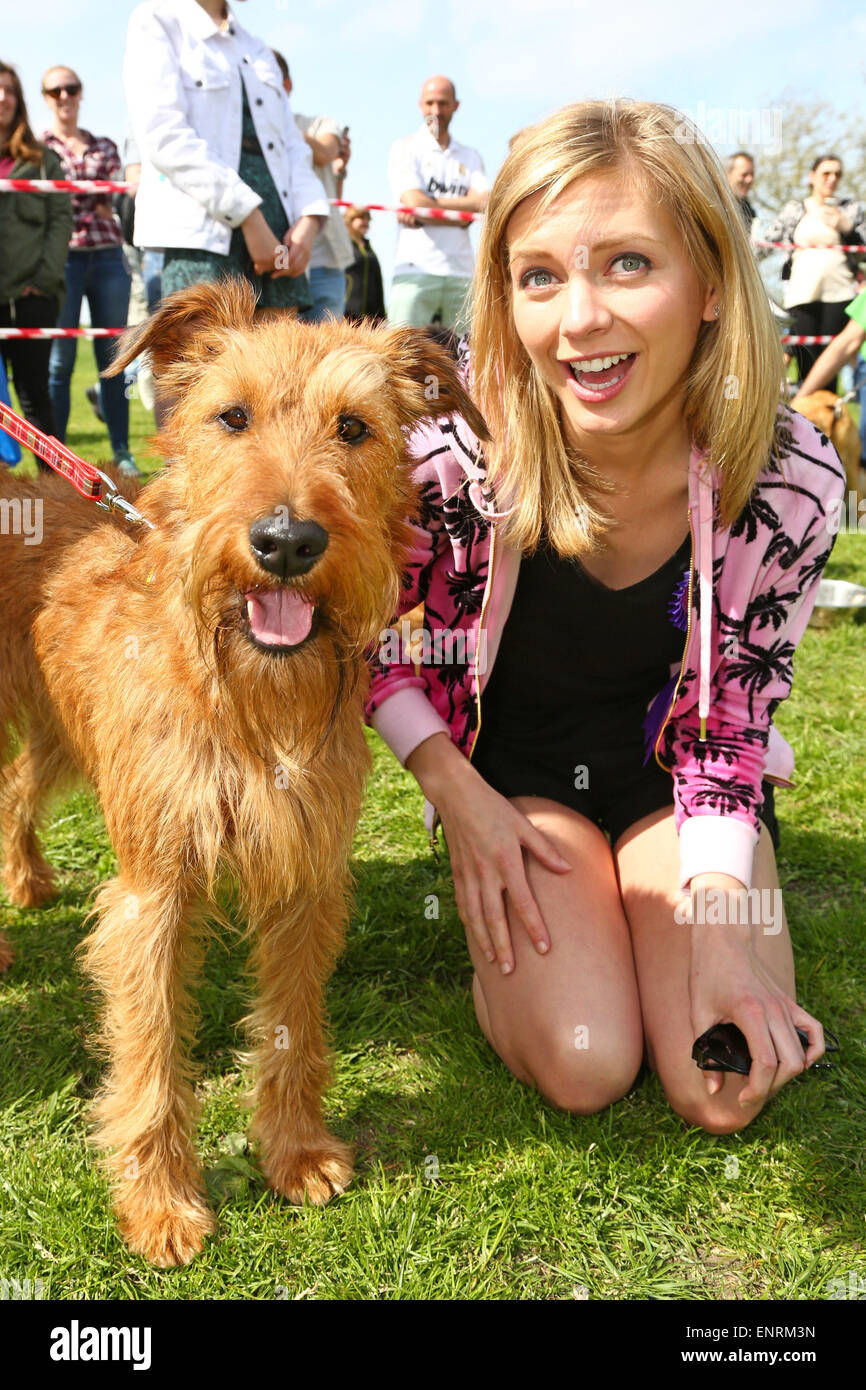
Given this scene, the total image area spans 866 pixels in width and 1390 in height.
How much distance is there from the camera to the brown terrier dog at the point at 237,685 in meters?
2.23

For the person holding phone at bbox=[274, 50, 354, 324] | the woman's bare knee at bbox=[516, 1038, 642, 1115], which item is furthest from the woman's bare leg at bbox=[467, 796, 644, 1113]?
the person holding phone at bbox=[274, 50, 354, 324]

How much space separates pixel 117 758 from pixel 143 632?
0.32m

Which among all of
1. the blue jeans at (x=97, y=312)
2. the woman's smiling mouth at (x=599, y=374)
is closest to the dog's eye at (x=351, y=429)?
the woman's smiling mouth at (x=599, y=374)

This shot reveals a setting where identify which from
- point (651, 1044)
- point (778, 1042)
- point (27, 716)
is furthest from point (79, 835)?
point (778, 1042)

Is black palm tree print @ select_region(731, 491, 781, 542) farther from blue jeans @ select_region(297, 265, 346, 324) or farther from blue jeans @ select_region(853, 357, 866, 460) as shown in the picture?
blue jeans @ select_region(297, 265, 346, 324)

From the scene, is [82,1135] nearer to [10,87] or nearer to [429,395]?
[429,395]

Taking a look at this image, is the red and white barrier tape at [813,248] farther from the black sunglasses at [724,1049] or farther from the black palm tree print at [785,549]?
the black sunglasses at [724,1049]

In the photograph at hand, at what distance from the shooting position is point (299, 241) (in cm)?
522

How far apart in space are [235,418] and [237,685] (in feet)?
1.98

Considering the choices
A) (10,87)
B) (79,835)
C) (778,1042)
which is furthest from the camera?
(10,87)

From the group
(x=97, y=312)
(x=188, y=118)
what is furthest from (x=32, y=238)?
(x=188, y=118)

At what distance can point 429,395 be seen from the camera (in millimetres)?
2779

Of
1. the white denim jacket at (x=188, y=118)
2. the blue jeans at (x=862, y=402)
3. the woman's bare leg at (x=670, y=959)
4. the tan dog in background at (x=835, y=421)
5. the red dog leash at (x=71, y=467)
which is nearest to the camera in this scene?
the woman's bare leg at (x=670, y=959)

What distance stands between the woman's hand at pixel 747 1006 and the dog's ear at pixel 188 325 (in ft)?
6.56
